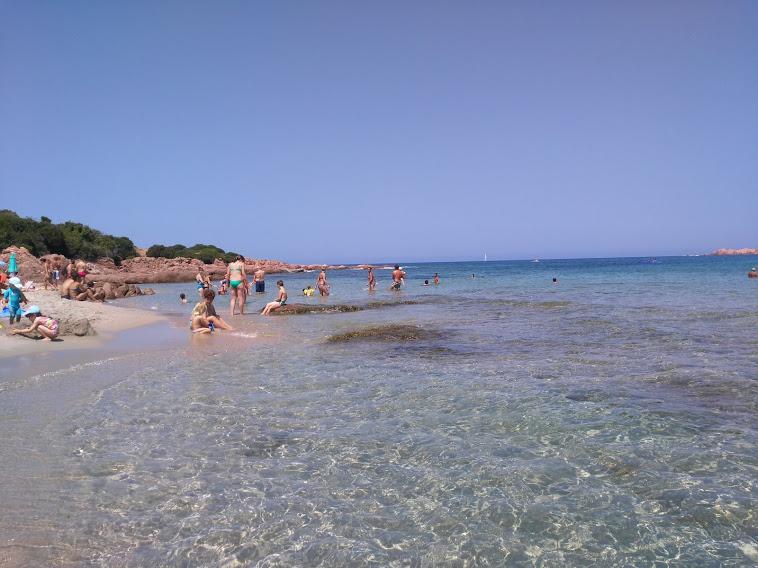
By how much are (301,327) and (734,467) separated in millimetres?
13107

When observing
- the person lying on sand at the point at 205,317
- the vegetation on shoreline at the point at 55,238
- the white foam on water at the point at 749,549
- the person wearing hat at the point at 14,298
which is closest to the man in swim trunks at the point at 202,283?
the person lying on sand at the point at 205,317

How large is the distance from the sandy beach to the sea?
101 inches

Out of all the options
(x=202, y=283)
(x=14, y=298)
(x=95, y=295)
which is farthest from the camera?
(x=95, y=295)

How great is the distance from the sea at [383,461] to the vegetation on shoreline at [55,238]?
52518 millimetres

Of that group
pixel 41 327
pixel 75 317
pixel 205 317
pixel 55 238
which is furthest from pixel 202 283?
pixel 55 238

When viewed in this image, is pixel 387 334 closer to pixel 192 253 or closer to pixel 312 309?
pixel 312 309

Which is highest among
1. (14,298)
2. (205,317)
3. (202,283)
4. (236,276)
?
(236,276)

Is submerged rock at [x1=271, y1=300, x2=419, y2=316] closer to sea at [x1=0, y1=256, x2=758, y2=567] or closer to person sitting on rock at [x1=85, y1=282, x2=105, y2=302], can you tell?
sea at [x1=0, y1=256, x2=758, y2=567]

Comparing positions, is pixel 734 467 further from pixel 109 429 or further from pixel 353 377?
pixel 109 429

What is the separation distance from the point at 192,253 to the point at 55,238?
3409cm

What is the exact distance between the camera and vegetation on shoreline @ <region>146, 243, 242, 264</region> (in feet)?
292

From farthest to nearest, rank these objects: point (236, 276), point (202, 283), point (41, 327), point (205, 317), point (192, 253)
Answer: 1. point (192, 253)
2. point (202, 283)
3. point (236, 276)
4. point (205, 317)
5. point (41, 327)

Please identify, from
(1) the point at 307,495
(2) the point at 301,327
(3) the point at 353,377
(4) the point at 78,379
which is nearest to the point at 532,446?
(1) the point at 307,495

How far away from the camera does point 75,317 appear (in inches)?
682
